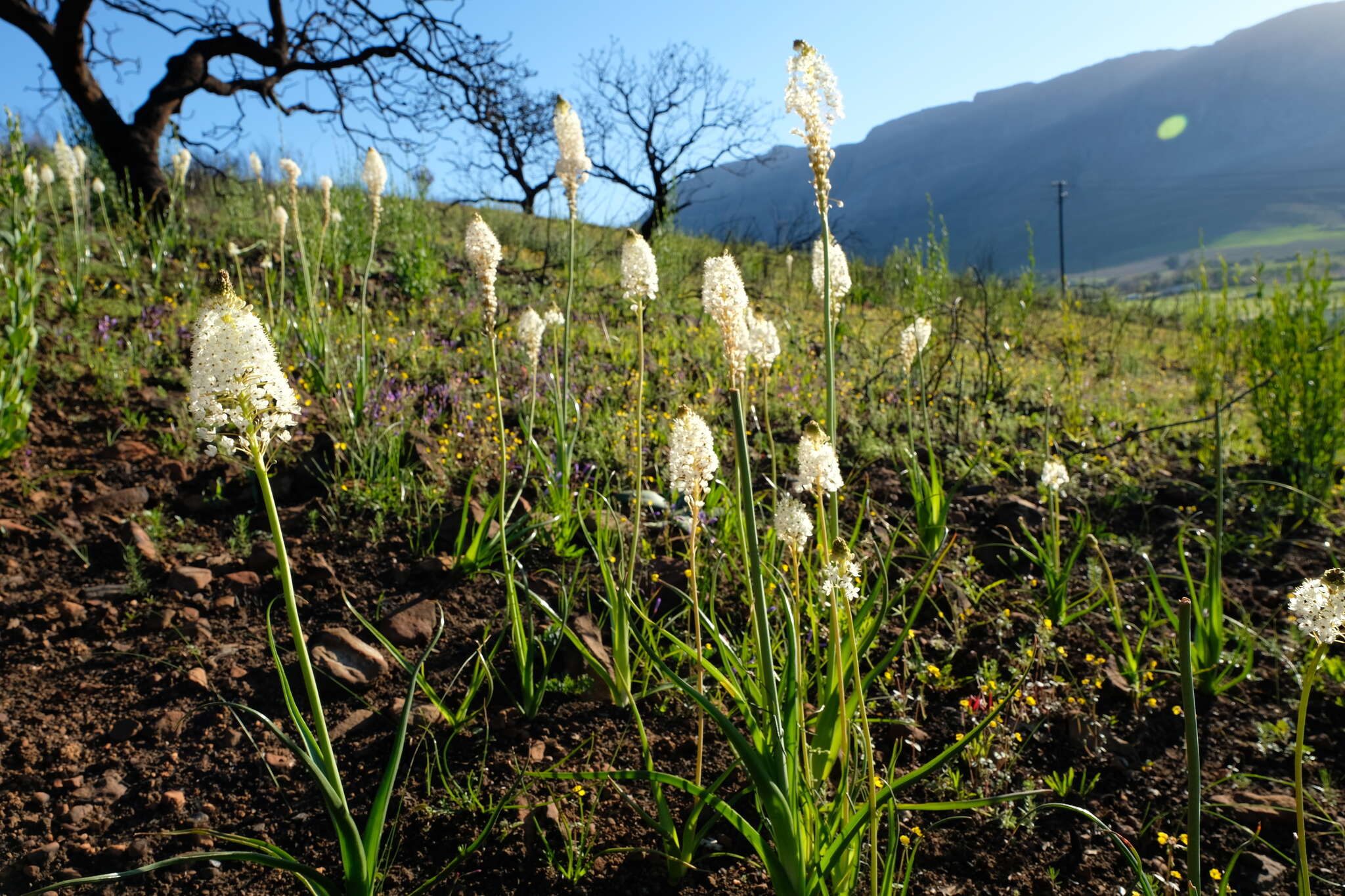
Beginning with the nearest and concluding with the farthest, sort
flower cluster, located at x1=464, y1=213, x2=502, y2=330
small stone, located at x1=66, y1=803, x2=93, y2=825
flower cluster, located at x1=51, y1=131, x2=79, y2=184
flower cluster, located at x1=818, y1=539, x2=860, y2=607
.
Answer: flower cluster, located at x1=818, y1=539, x2=860, y2=607
small stone, located at x1=66, y1=803, x2=93, y2=825
flower cluster, located at x1=464, y1=213, x2=502, y2=330
flower cluster, located at x1=51, y1=131, x2=79, y2=184

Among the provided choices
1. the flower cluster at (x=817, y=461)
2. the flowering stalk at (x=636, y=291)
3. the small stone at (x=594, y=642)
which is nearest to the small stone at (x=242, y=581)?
the small stone at (x=594, y=642)

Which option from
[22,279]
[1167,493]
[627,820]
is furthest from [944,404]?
[22,279]

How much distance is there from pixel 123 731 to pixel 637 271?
2.21m

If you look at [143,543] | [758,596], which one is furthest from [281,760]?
[758,596]

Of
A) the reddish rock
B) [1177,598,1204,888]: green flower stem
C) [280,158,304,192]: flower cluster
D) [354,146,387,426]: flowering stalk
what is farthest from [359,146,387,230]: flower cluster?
[1177,598,1204,888]: green flower stem

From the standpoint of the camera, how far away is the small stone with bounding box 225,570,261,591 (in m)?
3.06

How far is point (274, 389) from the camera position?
57.2 inches

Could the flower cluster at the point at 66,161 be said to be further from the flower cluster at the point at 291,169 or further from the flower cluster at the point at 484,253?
the flower cluster at the point at 484,253

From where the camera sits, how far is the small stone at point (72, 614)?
288 centimetres

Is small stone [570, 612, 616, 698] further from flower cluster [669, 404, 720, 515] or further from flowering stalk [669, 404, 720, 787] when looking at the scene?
flower cluster [669, 404, 720, 515]

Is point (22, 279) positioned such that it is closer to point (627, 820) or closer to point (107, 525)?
point (107, 525)

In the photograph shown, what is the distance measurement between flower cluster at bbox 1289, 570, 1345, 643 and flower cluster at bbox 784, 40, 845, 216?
1.29 meters

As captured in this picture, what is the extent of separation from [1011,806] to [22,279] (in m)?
5.50

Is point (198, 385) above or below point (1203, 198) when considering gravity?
below
